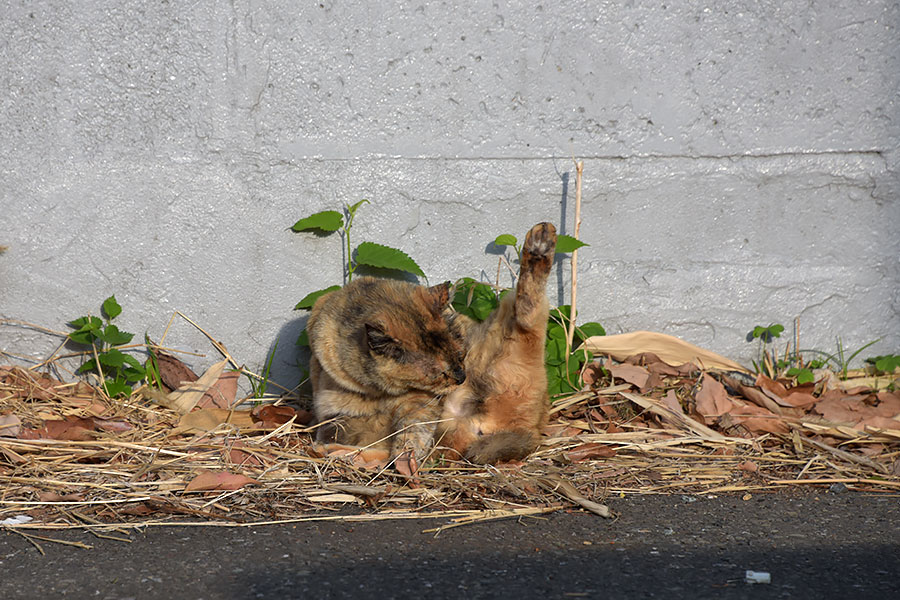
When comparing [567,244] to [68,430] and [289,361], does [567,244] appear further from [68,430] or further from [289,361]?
[68,430]

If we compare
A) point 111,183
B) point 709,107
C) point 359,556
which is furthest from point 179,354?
point 709,107

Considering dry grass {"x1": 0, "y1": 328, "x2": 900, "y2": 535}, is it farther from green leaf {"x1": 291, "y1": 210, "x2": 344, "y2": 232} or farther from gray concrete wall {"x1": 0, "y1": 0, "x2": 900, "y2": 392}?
green leaf {"x1": 291, "y1": 210, "x2": 344, "y2": 232}

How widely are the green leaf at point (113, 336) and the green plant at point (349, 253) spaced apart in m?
0.84

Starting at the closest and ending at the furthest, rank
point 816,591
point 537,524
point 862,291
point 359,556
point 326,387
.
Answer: point 816,591
point 359,556
point 537,524
point 326,387
point 862,291

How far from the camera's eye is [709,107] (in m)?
3.91

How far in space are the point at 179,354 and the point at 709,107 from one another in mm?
2984

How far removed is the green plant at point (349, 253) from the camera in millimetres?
3721

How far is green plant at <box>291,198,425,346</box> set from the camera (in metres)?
3.72

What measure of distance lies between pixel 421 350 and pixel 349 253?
85 centimetres

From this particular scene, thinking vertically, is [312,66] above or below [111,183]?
above

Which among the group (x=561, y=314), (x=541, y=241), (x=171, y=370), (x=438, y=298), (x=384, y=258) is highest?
(x=541, y=241)

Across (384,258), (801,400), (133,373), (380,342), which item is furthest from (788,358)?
(133,373)

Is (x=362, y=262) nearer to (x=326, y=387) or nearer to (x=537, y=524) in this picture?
(x=326, y=387)

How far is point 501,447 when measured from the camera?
3.08 meters
